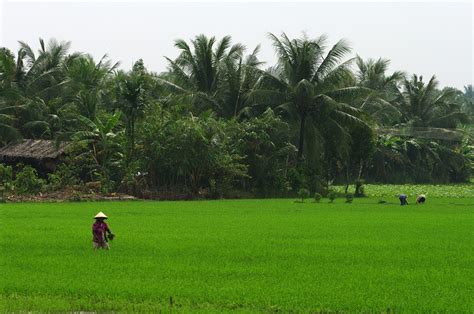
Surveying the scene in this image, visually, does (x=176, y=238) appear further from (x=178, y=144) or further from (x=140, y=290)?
(x=178, y=144)

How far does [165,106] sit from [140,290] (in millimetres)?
20930

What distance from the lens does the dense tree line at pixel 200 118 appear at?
78.3 feet

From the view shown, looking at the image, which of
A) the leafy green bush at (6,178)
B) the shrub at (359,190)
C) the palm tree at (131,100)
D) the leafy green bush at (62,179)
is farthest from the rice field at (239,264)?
the shrub at (359,190)

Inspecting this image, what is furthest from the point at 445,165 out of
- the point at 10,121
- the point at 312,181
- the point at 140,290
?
the point at 140,290

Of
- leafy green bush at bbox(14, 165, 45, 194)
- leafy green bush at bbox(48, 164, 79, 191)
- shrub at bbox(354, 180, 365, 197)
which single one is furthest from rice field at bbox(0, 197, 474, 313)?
shrub at bbox(354, 180, 365, 197)

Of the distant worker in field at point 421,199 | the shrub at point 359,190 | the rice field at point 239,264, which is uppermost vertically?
the shrub at point 359,190

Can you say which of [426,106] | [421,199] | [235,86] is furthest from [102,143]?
[426,106]

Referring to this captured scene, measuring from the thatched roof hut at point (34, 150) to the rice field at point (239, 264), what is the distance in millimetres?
8006

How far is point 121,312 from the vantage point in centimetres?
663

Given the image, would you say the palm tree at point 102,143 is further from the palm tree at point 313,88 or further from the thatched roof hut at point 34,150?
the palm tree at point 313,88

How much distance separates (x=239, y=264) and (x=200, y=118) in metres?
15.7

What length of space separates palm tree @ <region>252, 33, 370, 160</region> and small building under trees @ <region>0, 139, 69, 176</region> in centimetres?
758

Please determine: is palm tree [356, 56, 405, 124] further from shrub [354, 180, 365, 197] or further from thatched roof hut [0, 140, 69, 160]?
thatched roof hut [0, 140, 69, 160]

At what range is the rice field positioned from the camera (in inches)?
274
